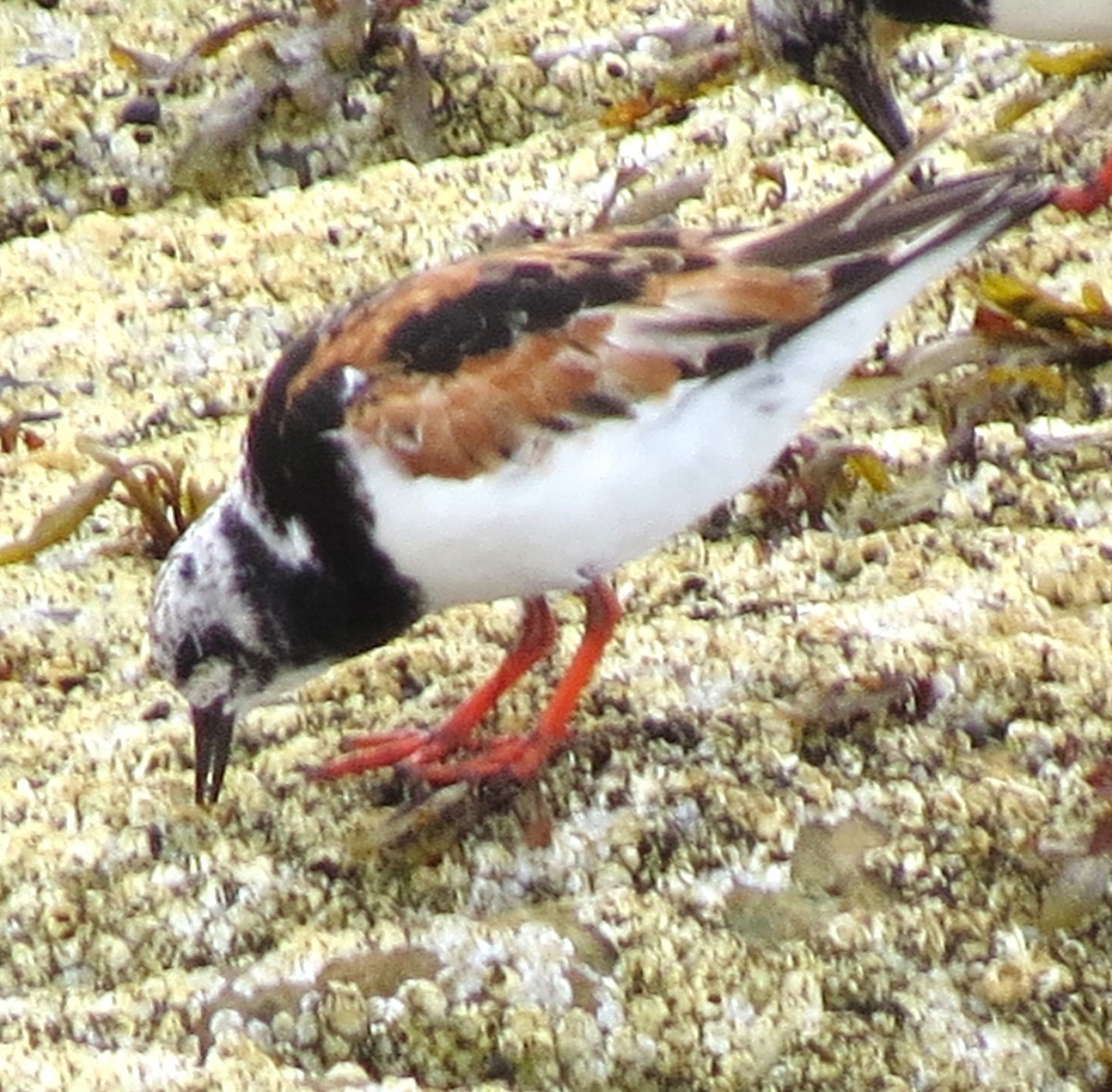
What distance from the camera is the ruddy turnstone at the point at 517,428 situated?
3.38 metres

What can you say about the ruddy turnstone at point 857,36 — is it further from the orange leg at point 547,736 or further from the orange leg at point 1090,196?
the orange leg at point 547,736

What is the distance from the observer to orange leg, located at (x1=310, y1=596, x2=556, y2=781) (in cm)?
365

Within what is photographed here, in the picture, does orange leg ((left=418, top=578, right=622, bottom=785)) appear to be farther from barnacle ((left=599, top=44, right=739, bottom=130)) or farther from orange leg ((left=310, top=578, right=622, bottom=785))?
barnacle ((left=599, top=44, right=739, bottom=130))

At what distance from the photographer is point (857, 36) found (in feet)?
17.1

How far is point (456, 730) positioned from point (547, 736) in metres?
0.18

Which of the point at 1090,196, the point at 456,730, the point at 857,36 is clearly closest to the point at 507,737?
the point at 456,730

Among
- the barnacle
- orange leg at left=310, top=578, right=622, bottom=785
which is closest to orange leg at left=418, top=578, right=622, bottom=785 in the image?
orange leg at left=310, top=578, right=622, bottom=785

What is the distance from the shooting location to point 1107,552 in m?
3.94

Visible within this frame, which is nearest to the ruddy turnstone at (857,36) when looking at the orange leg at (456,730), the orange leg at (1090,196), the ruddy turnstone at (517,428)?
the orange leg at (1090,196)

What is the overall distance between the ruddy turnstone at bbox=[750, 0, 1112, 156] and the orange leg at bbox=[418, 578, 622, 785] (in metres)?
1.81

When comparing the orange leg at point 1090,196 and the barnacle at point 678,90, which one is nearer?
the orange leg at point 1090,196

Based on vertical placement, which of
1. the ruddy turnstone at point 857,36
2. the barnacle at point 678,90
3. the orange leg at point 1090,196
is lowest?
the orange leg at point 1090,196

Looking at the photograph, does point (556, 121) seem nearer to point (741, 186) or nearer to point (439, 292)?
point (741, 186)

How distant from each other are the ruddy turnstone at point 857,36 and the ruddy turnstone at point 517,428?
1.44 metres
